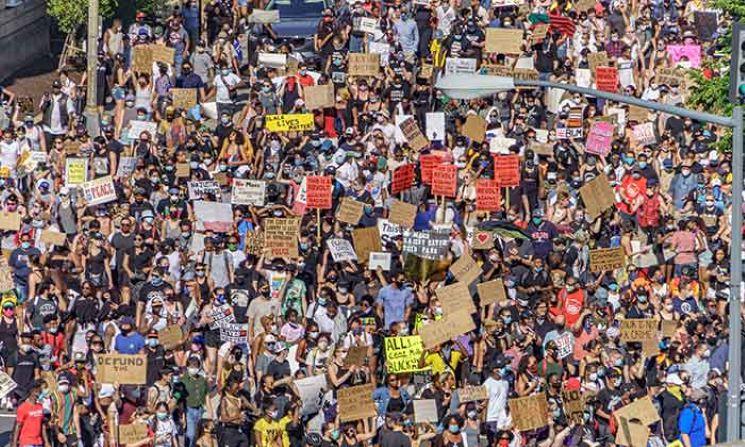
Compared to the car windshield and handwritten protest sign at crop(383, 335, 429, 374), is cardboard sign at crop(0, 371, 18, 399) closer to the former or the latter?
handwritten protest sign at crop(383, 335, 429, 374)

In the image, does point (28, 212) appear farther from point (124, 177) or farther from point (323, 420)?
point (323, 420)

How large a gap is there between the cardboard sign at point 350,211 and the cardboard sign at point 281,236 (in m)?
0.61

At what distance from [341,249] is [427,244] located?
109 centimetres

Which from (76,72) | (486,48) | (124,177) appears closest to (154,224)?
(124,177)

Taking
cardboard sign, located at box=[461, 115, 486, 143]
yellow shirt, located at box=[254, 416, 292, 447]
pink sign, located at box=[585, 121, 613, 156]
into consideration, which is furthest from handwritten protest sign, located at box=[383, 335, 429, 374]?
pink sign, located at box=[585, 121, 613, 156]

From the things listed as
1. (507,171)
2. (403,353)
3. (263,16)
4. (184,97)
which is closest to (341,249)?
(403,353)

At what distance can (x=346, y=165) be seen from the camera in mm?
30938

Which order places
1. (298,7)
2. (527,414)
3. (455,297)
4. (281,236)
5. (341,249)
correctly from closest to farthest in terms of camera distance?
(527,414), (455,297), (341,249), (281,236), (298,7)

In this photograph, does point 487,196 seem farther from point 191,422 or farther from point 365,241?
point 191,422

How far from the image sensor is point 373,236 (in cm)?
2962

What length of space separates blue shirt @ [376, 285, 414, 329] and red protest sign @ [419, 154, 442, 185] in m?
3.16

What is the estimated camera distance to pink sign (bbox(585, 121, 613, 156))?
31.5 m

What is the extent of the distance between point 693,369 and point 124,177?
857cm

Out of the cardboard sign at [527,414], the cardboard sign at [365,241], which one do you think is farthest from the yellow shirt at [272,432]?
the cardboard sign at [365,241]
